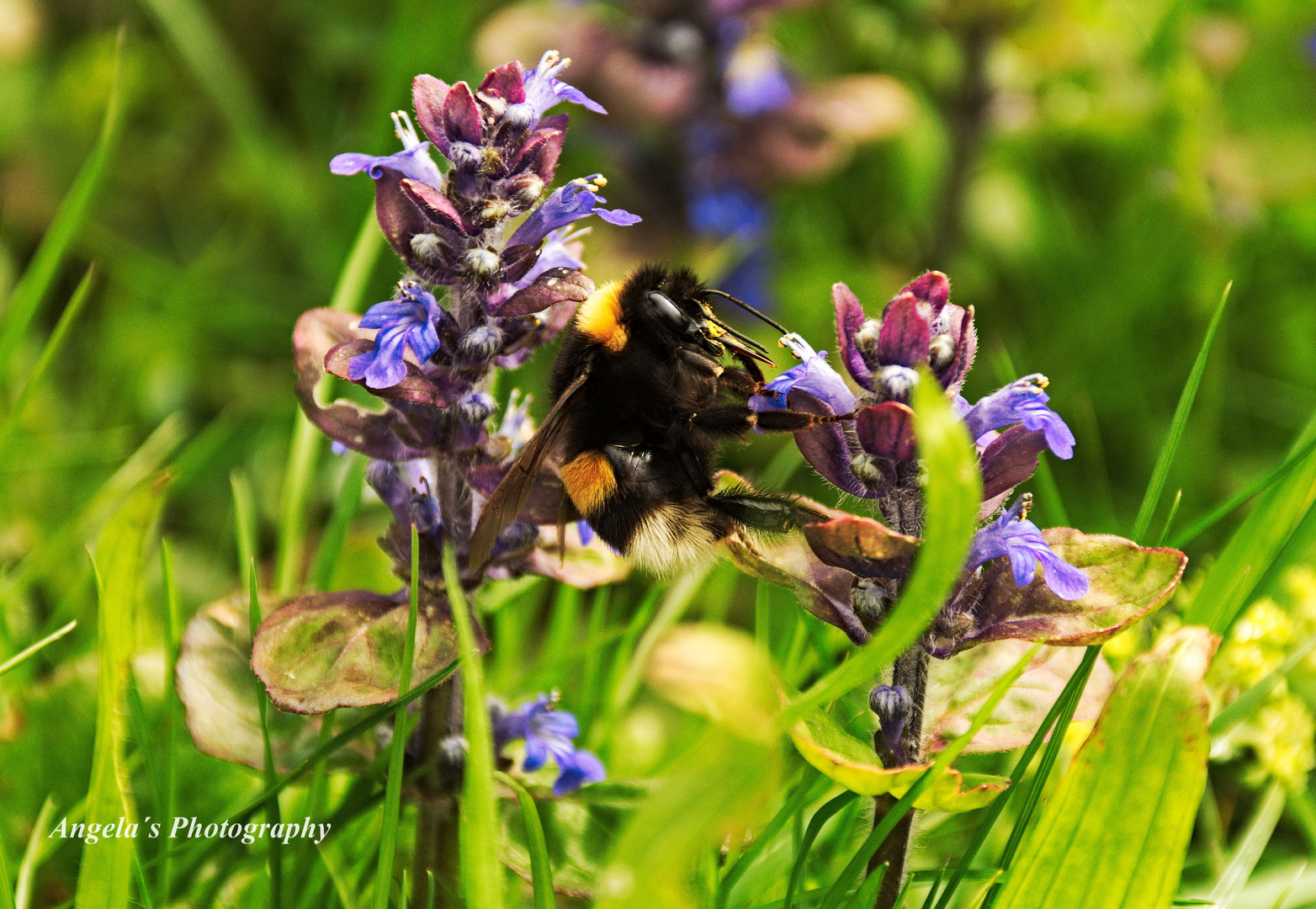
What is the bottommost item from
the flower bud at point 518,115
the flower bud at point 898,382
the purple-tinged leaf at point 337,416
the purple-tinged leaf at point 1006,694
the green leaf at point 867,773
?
the purple-tinged leaf at point 1006,694

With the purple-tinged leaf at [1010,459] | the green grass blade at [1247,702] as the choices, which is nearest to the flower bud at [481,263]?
the purple-tinged leaf at [1010,459]

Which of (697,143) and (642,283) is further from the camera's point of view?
(697,143)

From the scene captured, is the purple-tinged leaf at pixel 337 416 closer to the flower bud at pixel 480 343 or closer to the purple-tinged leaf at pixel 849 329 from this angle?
the flower bud at pixel 480 343

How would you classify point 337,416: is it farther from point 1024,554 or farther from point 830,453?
point 1024,554

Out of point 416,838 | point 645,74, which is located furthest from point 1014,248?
point 416,838

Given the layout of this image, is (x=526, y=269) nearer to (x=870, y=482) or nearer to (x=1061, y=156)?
(x=870, y=482)
